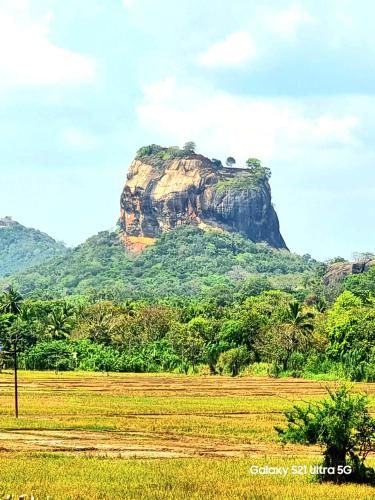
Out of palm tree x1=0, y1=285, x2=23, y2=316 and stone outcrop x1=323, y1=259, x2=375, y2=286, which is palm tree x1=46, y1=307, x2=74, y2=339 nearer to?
palm tree x1=0, y1=285, x2=23, y2=316

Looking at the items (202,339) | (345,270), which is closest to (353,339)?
(202,339)

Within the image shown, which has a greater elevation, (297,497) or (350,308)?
(350,308)

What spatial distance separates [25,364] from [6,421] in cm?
5820

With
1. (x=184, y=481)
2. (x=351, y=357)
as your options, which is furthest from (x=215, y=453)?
(x=351, y=357)

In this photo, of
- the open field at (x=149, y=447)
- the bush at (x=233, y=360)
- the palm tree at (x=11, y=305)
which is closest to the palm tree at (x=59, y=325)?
the palm tree at (x=11, y=305)

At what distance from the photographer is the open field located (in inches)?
880

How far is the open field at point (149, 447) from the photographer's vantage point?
2236cm

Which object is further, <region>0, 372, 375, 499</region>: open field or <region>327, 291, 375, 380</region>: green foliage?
<region>327, 291, 375, 380</region>: green foliage

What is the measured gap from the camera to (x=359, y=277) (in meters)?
161

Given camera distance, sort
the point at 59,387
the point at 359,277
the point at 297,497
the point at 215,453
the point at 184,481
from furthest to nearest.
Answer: the point at 359,277 < the point at 59,387 < the point at 215,453 < the point at 184,481 < the point at 297,497

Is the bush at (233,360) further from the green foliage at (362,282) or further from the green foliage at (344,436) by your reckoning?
the green foliage at (344,436)

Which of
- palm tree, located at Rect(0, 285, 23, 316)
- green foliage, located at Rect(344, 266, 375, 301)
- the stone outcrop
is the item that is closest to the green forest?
palm tree, located at Rect(0, 285, 23, 316)

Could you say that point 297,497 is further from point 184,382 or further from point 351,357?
point 351,357

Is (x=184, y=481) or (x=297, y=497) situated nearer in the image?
(x=297, y=497)
